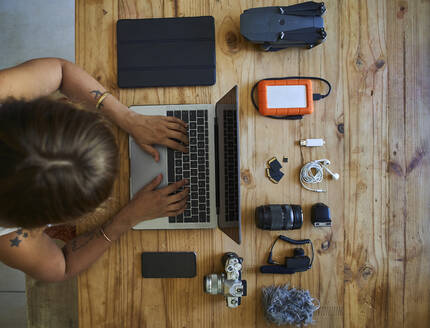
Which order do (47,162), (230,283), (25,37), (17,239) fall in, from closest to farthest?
(47,162) → (17,239) → (230,283) → (25,37)

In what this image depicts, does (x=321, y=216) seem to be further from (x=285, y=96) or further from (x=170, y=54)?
(x=170, y=54)

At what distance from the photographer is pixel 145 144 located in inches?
39.3

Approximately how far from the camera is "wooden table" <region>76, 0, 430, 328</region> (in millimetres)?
1014

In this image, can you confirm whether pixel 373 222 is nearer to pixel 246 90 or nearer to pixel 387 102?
pixel 387 102

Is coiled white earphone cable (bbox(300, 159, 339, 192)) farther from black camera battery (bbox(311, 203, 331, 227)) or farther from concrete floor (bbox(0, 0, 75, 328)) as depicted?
concrete floor (bbox(0, 0, 75, 328))

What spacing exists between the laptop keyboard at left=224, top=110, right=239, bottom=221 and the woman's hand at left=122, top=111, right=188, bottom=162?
17 cm

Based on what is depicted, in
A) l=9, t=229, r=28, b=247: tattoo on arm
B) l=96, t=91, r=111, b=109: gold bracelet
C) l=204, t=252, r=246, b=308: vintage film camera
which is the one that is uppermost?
l=96, t=91, r=111, b=109: gold bracelet

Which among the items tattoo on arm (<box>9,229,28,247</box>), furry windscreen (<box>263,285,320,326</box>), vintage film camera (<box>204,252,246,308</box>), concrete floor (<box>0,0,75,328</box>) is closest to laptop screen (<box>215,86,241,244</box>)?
vintage film camera (<box>204,252,246,308</box>)

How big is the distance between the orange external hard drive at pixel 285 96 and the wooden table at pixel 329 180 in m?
0.05

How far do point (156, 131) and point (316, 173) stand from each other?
58cm

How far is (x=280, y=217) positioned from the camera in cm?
96

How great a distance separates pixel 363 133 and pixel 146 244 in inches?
34.5

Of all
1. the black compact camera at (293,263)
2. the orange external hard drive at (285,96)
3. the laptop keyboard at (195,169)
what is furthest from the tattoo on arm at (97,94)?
the black compact camera at (293,263)

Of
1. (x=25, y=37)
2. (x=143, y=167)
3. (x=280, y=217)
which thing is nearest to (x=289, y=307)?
(x=280, y=217)
